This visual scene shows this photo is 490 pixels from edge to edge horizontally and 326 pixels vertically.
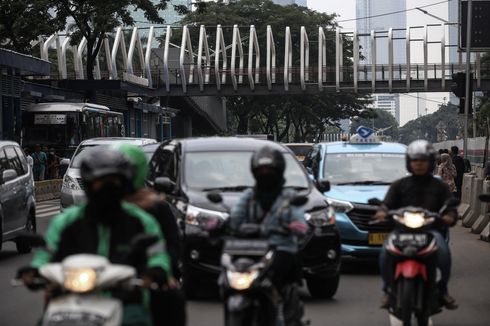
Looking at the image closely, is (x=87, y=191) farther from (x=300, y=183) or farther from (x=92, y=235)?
(x=300, y=183)

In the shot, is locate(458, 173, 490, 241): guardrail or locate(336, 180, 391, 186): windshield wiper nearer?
locate(336, 180, 391, 186): windshield wiper

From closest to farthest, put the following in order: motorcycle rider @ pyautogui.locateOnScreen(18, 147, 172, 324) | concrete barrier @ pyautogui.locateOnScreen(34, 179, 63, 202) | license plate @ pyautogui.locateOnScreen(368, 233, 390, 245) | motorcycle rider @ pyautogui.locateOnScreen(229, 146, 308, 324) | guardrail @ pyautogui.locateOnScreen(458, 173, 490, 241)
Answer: motorcycle rider @ pyautogui.locateOnScreen(18, 147, 172, 324) → motorcycle rider @ pyautogui.locateOnScreen(229, 146, 308, 324) → license plate @ pyautogui.locateOnScreen(368, 233, 390, 245) → guardrail @ pyautogui.locateOnScreen(458, 173, 490, 241) → concrete barrier @ pyautogui.locateOnScreen(34, 179, 63, 202)

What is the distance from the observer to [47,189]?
107ft

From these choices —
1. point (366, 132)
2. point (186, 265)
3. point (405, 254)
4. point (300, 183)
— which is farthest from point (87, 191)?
point (366, 132)

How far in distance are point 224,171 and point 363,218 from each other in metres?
2.65

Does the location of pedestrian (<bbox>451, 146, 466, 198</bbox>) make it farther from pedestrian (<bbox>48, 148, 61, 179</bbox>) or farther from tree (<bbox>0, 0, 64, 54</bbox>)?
tree (<bbox>0, 0, 64, 54</bbox>)

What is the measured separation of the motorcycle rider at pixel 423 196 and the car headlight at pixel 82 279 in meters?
4.05

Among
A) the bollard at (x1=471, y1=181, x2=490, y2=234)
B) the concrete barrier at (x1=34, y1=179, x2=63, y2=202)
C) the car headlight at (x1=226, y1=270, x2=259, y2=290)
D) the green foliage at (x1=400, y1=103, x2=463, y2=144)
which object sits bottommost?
the green foliage at (x1=400, y1=103, x2=463, y2=144)

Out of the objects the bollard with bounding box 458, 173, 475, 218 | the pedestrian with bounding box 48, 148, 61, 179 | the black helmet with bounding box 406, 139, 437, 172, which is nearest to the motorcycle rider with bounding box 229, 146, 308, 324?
the black helmet with bounding box 406, 139, 437, 172

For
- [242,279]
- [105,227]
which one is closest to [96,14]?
[242,279]

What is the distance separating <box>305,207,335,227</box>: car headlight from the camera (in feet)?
34.8

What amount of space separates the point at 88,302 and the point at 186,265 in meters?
5.74

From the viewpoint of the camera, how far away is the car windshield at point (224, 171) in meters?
11.0

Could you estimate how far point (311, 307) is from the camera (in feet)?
34.1
